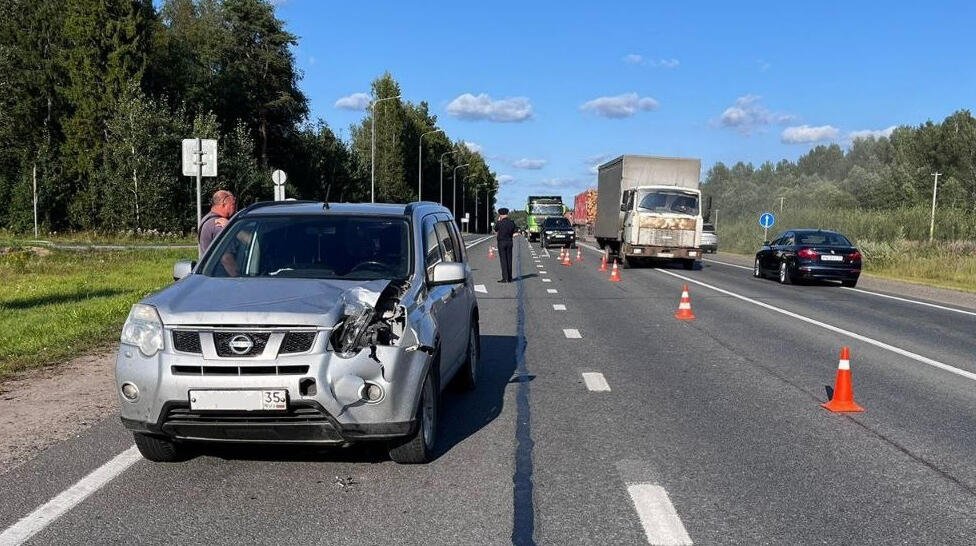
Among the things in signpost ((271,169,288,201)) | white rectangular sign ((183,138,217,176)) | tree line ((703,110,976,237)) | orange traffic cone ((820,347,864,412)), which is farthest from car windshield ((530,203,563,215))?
orange traffic cone ((820,347,864,412))

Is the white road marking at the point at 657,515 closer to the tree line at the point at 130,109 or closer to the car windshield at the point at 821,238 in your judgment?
the car windshield at the point at 821,238

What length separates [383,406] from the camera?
459 cm

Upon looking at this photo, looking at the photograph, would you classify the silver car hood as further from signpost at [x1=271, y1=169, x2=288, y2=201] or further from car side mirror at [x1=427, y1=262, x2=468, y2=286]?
signpost at [x1=271, y1=169, x2=288, y2=201]

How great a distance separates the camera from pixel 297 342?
14.7 feet

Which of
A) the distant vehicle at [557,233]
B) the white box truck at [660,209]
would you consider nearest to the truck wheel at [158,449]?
the white box truck at [660,209]

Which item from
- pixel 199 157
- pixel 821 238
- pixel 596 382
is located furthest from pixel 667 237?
pixel 596 382

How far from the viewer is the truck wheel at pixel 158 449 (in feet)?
16.2

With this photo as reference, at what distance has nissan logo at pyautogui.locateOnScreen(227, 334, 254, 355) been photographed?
444 centimetres

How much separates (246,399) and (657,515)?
2.28 m

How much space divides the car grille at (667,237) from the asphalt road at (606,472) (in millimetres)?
16966

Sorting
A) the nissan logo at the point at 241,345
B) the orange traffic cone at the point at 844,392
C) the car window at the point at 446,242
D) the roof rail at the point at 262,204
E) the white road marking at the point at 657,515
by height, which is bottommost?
the white road marking at the point at 657,515

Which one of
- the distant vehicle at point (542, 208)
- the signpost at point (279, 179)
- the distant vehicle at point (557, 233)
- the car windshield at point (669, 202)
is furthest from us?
the distant vehicle at point (542, 208)

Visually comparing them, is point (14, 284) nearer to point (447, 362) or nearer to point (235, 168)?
point (447, 362)

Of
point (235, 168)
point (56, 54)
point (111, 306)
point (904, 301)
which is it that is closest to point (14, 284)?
point (111, 306)
